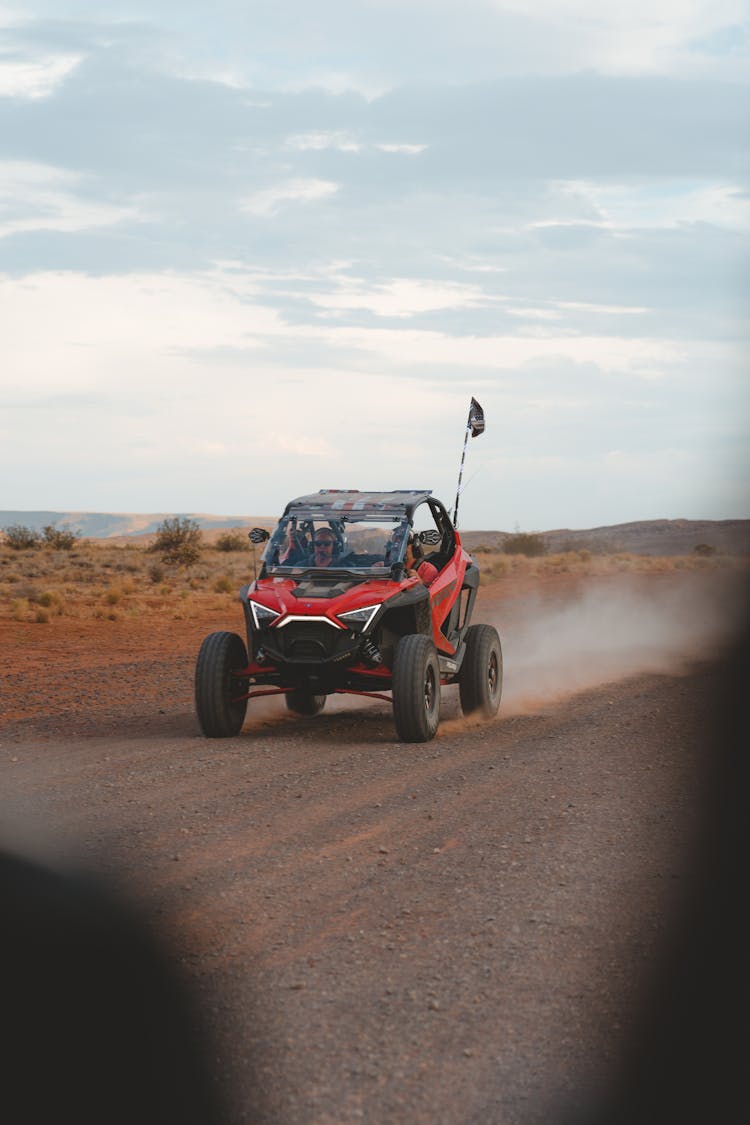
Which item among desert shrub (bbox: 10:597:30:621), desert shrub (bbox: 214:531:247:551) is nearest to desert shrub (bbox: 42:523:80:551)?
desert shrub (bbox: 214:531:247:551)

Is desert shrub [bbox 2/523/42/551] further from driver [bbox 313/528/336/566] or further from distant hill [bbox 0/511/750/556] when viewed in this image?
driver [bbox 313/528/336/566]

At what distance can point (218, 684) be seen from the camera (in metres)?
11.8

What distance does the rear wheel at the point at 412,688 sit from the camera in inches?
444

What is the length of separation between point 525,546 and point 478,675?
48844 mm

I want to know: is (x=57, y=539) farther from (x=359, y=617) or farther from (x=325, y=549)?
(x=359, y=617)

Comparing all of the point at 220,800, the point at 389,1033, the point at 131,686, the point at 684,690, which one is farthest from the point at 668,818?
the point at 131,686

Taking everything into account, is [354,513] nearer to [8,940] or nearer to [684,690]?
[684,690]

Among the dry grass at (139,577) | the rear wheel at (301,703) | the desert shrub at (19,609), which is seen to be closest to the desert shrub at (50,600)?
the dry grass at (139,577)

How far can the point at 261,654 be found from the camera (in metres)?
11.8

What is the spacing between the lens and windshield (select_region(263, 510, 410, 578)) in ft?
40.7

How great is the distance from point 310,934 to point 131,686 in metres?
11.3

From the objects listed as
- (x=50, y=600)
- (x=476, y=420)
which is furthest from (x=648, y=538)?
(x=476, y=420)

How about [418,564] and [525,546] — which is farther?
[525,546]

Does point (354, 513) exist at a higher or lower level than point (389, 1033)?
higher
